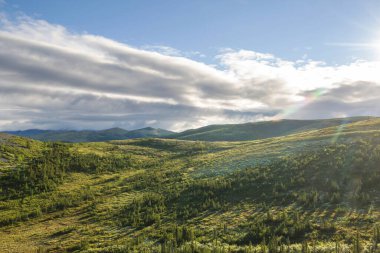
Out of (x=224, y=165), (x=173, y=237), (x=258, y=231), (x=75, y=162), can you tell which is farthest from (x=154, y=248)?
(x=75, y=162)

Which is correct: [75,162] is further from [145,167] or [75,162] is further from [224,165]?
[224,165]

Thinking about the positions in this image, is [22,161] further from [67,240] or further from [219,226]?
[219,226]

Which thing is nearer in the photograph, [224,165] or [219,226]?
[219,226]

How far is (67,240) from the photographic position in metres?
39.9

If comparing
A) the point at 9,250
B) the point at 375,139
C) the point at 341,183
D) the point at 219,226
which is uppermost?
the point at 375,139

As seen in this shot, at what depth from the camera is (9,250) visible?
3841 centimetres

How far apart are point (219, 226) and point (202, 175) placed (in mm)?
32556

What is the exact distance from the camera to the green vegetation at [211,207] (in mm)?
31141

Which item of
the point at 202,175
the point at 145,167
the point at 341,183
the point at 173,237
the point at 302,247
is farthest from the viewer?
the point at 145,167

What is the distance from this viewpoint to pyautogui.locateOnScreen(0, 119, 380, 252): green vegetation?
31141 millimetres

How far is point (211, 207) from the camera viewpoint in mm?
45906

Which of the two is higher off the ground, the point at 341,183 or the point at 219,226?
the point at 341,183

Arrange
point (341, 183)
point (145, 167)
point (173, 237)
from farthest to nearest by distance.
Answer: point (145, 167) < point (341, 183) < point (173, 237)

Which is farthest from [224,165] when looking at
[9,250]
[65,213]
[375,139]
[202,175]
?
[9,250]
